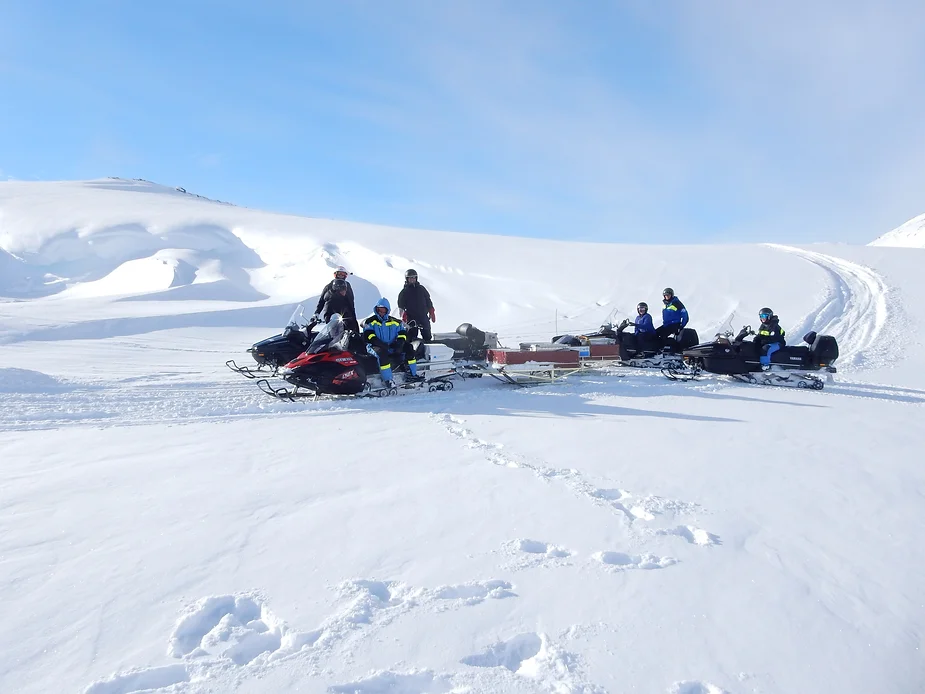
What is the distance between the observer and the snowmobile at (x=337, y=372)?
24.0ft

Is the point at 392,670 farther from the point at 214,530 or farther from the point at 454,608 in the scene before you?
the point at 214,530

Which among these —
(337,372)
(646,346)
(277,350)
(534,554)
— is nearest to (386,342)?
(337,372)

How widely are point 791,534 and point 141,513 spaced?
152 inches

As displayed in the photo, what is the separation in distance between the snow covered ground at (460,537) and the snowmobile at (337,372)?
375 mm

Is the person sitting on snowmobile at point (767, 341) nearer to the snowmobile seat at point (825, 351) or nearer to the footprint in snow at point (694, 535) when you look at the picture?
the snowmobile seat at point (825, 351)

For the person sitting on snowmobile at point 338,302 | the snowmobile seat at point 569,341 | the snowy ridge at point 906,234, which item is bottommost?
the snowmobile seat at point 569,341

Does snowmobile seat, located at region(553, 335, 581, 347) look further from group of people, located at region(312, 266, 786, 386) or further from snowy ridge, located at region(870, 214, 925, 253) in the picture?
snowy ridge, located at region(870, 214, 925, 253)

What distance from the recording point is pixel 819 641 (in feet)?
8.25

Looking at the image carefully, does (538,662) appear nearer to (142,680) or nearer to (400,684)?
(400,684)

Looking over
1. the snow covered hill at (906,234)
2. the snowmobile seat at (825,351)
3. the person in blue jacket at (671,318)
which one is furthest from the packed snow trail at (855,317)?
the snow covered hill at (906,234)

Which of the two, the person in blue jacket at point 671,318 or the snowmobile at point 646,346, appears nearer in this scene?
the snowmobile at point 646,346

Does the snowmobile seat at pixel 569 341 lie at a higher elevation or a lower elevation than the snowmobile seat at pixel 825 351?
higher

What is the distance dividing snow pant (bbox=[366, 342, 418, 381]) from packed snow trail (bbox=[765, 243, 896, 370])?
7.93m

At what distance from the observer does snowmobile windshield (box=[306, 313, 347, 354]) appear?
7.51 metres
